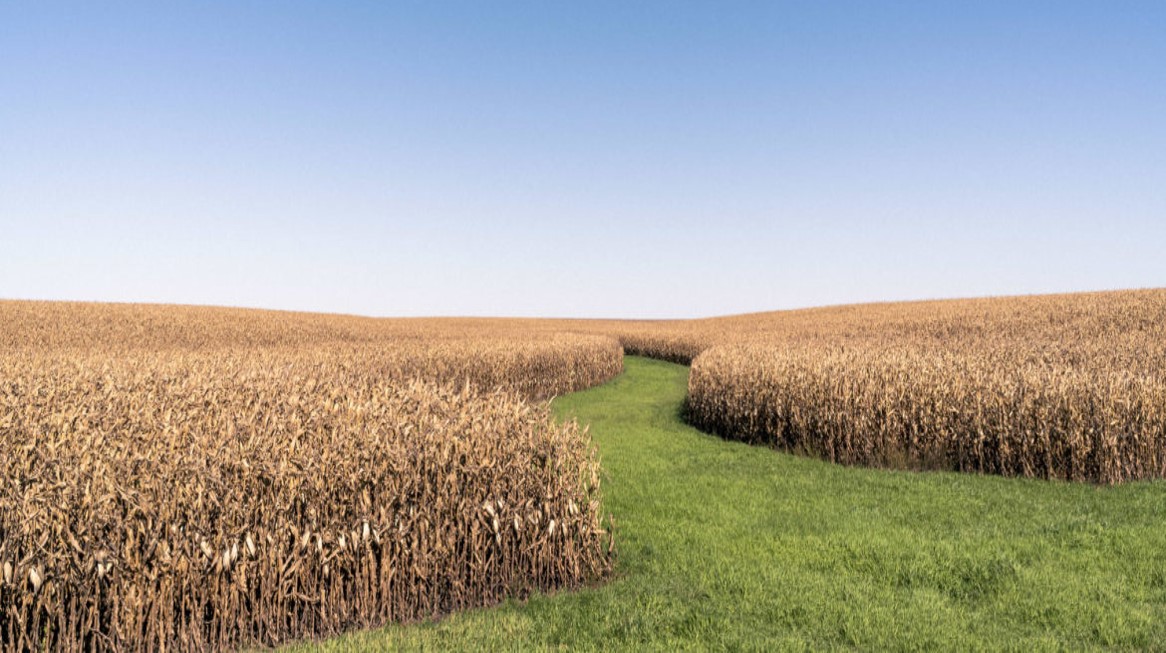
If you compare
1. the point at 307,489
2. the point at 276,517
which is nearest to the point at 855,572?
the point at 307,489

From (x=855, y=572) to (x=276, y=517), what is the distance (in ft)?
18.4

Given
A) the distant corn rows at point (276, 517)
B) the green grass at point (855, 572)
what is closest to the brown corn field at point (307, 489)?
the distant corn rows at point (276, 517)

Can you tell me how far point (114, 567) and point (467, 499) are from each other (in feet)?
8.63

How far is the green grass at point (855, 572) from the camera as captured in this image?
5.39 m

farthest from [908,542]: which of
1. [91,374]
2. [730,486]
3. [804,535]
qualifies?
[91,374]

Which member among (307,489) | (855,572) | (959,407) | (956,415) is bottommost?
(855,572)

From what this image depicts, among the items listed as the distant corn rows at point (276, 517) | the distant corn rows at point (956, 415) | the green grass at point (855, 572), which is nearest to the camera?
the distant corn rows at point (276, 517)

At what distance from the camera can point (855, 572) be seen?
6766mm

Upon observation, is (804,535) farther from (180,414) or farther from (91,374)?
(91,374)

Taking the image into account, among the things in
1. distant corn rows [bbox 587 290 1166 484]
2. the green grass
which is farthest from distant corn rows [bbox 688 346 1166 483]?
the green grass

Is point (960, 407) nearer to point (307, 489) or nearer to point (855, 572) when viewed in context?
point (855, 572)

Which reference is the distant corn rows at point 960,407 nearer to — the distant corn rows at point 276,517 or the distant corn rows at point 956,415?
the distant corn rows at point 956,415

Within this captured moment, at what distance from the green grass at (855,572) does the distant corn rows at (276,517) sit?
45 centimetres

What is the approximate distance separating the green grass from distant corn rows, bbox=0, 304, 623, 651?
45cm
